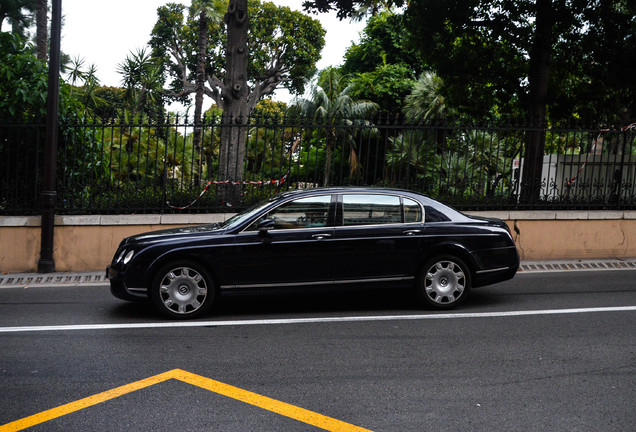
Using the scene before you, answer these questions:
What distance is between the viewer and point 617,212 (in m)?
11.1

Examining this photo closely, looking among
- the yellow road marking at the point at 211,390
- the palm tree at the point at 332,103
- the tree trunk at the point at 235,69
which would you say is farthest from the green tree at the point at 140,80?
the yellow road marking at the point at 211,390

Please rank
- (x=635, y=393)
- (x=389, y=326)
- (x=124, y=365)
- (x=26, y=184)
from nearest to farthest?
(x=635, y=393) < (x=124, y=365) < (x=389, y=326) < (x=26, y=184)

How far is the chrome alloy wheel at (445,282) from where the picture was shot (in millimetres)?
7000

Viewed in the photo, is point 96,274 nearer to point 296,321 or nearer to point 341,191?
point 296,321

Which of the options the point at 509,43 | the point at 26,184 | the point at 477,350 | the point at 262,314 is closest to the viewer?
the point at 477,350

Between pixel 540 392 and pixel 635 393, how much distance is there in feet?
2.26

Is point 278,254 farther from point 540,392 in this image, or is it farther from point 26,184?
point 26,184

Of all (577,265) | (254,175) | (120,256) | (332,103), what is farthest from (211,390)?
(332,103)

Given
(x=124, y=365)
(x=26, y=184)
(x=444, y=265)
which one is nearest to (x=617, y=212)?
(x=444, y=265)

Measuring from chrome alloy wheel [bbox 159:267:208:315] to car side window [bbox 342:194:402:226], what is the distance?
179cm

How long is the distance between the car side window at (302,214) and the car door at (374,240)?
0.65 feet

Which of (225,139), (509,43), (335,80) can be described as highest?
(335,80)

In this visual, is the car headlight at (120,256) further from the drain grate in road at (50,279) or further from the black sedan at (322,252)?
the drain grate in road at (50,279)

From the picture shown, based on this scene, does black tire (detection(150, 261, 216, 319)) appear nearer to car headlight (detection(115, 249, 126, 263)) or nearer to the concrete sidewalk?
car headlight (detection(115, 249, 126, 263))
